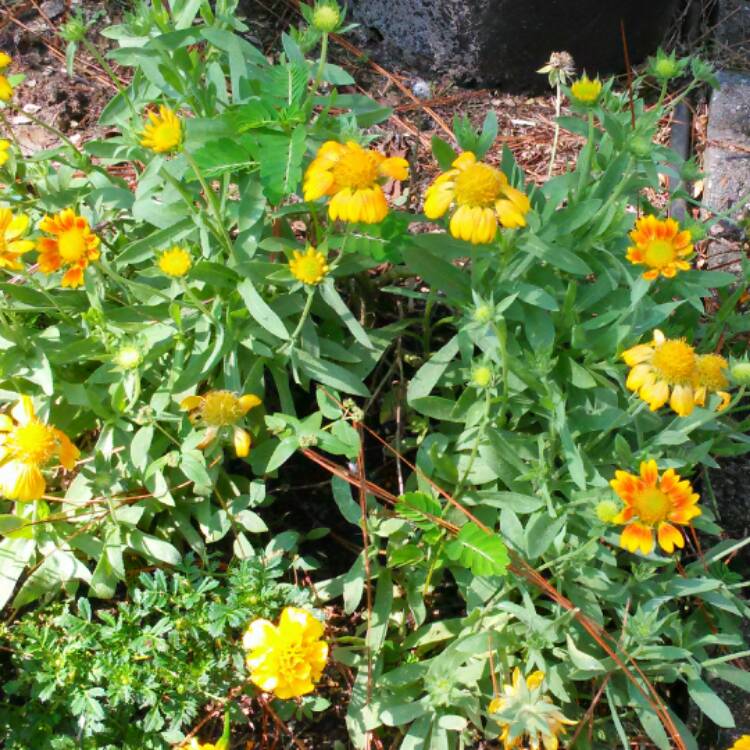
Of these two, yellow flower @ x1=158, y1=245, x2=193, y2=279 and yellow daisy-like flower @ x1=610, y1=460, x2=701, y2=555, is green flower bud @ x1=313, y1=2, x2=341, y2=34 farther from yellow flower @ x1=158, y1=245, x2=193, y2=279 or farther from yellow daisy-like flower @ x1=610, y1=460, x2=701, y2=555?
yellow daisy-like flower @ x1=610, y1=460, x2=701, y2=555

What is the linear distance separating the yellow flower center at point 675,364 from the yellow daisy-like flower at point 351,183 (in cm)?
64

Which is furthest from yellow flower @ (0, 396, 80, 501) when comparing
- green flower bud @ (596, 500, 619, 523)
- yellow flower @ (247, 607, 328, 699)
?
green flower bud @ (596, 500, 619, 523)

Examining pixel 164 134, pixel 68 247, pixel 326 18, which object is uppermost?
pixel 326 18

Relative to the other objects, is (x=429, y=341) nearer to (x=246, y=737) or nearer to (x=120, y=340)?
(x=120, y=340)

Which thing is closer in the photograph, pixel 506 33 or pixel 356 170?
pixel 356 170

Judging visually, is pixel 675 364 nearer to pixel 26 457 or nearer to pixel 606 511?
pixel 606 511

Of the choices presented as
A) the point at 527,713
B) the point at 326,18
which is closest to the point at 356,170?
the point at 326,18

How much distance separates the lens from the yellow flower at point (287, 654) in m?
1.68

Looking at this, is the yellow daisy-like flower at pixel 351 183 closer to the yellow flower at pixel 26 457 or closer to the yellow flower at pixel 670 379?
the yellow flower at pixel 670 379

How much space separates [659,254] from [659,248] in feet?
0.05

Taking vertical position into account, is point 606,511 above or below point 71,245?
below

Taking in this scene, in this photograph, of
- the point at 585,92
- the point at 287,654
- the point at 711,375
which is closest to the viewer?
the point at 287,654

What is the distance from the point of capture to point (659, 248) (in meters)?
1.94

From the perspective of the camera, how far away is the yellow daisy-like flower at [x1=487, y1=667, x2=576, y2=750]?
1.75 meters
